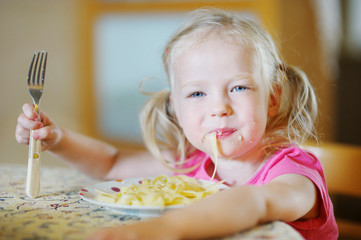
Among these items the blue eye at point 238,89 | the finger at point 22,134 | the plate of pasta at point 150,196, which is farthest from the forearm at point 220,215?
the finger at point 22,134

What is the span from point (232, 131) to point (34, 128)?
18.4 inches

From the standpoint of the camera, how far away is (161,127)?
53.7 inches

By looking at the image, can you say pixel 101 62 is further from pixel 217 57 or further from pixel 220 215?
pixel 220 215

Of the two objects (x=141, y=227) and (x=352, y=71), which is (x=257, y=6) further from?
(x=141, y=227)

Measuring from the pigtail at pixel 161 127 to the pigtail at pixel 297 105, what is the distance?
33 cm

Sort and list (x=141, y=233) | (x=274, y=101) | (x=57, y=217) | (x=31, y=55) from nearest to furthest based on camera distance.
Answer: (x=141, y=233), (x=57, y=217), (x=274, y=101), (x=31, y=55)

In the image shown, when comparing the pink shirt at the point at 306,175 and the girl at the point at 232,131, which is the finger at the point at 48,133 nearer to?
the girl at the point at 232,131

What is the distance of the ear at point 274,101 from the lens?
3.84ft

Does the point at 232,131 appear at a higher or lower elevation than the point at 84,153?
higher

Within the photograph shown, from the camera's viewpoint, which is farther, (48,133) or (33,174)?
(48,133)

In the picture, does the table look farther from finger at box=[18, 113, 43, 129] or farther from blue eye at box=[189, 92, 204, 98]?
blue eye at box=[189, 92, 204, 98]

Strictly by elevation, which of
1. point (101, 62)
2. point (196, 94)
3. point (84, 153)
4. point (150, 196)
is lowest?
point (101, 62)

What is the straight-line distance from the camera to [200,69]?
1.03 metres

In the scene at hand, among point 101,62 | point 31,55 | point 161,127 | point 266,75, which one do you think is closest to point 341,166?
point 266,75
